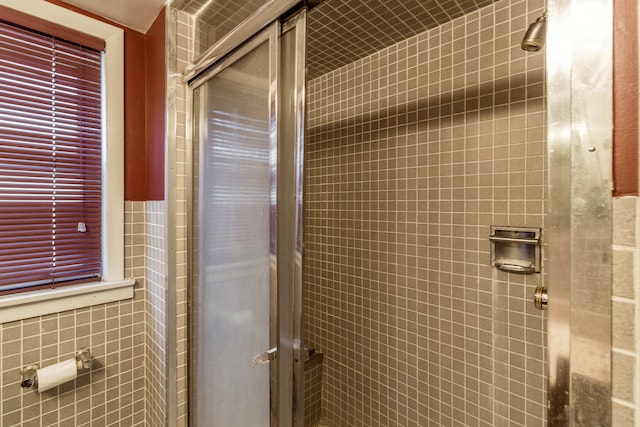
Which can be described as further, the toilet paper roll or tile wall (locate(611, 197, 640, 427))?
the toilet paper roll

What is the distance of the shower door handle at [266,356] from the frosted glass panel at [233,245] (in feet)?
0.07

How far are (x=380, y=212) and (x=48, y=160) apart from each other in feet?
5.11

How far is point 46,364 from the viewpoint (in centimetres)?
116

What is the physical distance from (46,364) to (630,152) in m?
1.81

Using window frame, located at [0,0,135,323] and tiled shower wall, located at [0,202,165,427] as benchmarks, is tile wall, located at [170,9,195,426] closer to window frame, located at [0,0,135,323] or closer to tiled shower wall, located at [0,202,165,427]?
tiled shower wall, located at [0,202,165,427]

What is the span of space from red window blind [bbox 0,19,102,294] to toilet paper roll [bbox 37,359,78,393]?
328 millimetres

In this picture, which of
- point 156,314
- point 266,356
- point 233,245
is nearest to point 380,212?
point 233,245

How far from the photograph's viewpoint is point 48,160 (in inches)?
46.8

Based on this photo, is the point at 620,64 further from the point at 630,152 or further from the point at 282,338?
the point at 282,338

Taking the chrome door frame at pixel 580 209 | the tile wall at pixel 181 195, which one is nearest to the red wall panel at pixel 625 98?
the chrome door frame at pixel 580 209

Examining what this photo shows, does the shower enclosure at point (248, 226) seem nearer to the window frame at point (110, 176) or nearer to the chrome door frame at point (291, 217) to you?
the chrome door frame at point (291, 217)

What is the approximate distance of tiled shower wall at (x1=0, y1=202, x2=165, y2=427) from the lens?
111 cm

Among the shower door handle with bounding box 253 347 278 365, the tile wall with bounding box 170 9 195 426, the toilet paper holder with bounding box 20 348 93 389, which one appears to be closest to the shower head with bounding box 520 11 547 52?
the shower door handle with bounding box 253 347 278 365

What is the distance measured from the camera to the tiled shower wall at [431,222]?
47.1 inches
